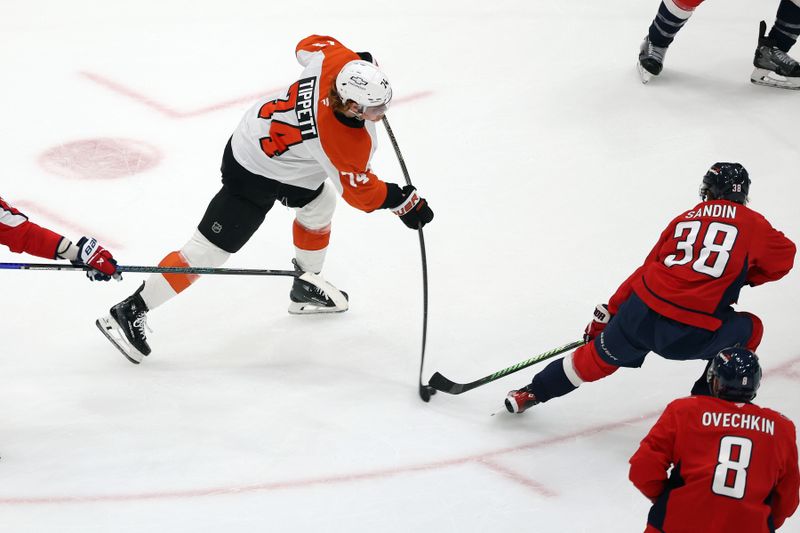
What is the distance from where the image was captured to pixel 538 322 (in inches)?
145

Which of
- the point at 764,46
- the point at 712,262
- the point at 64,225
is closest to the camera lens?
the point at 712,262

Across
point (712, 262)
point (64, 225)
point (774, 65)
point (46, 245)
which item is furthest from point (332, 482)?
point (774, 65)

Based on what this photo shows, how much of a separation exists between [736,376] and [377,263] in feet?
6.57

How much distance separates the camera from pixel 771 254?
279 centimetres

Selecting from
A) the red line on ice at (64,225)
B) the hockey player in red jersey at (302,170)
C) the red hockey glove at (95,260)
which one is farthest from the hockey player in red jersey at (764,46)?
the red hockey glove at (95,260)

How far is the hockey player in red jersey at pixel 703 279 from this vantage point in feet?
9.08

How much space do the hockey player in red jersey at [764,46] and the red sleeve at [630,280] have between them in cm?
241

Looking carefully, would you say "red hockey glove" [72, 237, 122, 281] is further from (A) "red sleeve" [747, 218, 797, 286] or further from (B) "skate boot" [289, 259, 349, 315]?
(A) "red sleeve" [747, 218, 797, 286]

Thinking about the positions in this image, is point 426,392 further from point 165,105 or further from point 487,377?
point 165,105

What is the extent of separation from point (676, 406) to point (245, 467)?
4.26 ft

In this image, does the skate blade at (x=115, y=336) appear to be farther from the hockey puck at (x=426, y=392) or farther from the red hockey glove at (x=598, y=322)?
the red hockey glove at (x=598, y=322)

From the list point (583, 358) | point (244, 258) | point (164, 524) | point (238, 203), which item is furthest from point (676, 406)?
point (244, 258)

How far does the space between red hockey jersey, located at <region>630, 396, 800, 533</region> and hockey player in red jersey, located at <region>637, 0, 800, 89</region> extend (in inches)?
129

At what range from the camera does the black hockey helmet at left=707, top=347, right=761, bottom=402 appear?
7.20 ft
